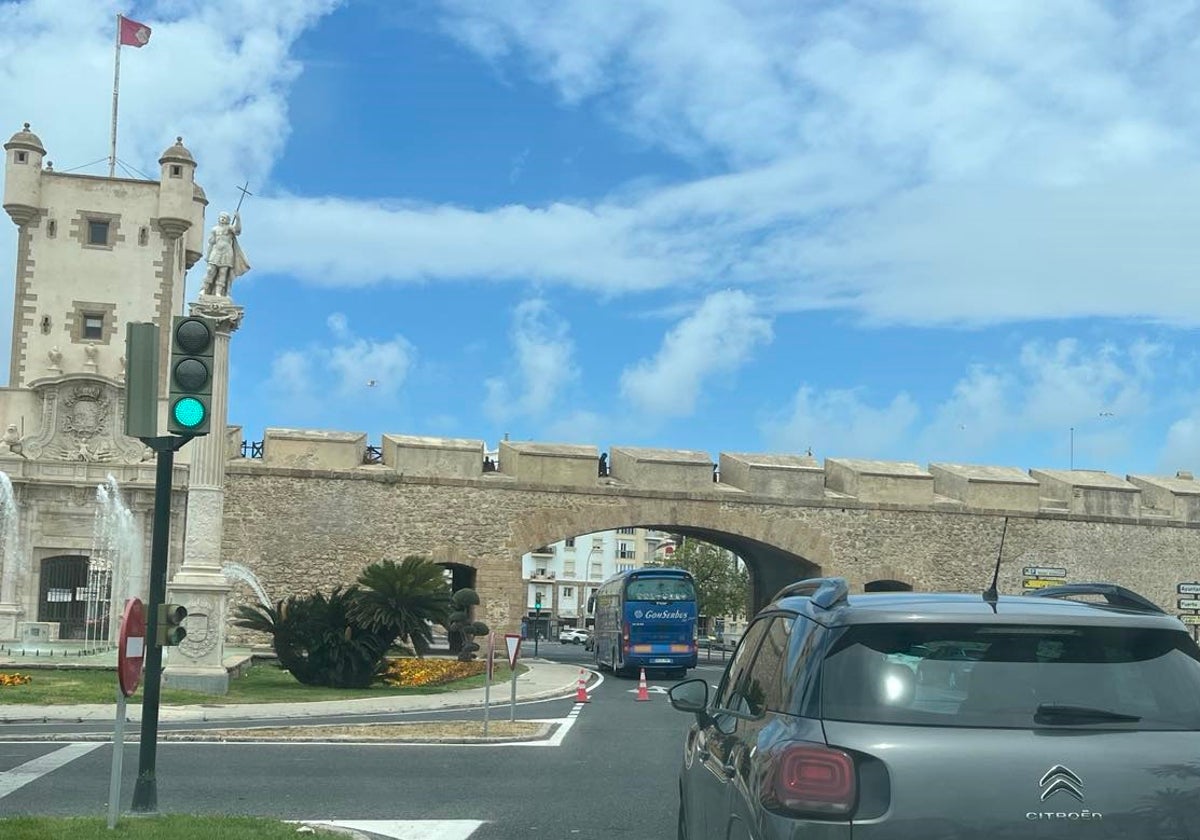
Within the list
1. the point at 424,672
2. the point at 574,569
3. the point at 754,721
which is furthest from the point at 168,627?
the point at 574,569

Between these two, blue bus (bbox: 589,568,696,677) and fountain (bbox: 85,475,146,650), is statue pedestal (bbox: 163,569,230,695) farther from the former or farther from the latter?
fountain (bbox: 85,475,146,650)

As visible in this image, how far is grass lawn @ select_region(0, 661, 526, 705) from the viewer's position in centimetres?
2081

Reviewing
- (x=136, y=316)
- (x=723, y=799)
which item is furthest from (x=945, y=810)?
(x=136, y=316)

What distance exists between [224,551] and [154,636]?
32511 millimetres

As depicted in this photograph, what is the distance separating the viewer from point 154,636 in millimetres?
9797

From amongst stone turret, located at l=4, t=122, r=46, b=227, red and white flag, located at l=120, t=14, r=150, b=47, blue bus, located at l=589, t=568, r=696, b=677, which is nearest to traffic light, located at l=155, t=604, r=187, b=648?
blue bus, located at l=589, t=568, r=696, b=677

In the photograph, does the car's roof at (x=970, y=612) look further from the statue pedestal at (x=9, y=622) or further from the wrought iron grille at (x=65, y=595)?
the wrought iron grille at (x=65, y=595)

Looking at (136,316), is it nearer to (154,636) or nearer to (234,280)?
(234,280)

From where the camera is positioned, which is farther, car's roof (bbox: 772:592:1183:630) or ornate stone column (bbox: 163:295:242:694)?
ornate stone column (bbox: 163:295:242:694)

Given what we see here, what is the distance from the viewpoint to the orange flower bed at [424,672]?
27.4 meters

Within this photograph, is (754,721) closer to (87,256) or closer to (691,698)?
(691,698)

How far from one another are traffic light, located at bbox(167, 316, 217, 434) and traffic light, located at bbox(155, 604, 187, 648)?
1320 mm

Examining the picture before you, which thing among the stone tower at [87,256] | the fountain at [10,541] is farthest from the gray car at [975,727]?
the stone tower at [87,256]

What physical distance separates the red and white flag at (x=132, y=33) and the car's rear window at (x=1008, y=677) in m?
50.3
